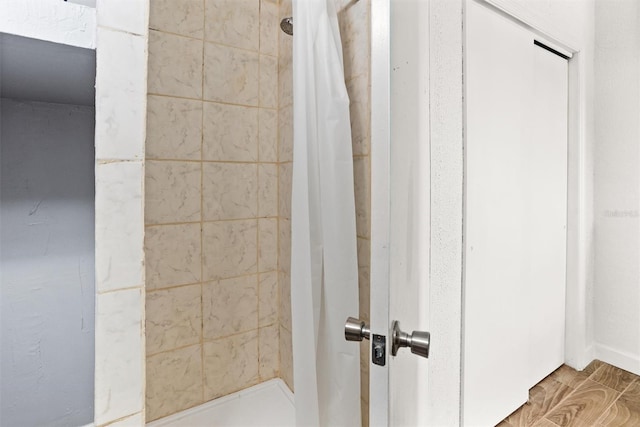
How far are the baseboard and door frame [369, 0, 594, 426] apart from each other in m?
0.02

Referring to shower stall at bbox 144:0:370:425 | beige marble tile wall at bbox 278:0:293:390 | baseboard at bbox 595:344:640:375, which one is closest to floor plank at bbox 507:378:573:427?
baseboard at bbox 595:344:640:375

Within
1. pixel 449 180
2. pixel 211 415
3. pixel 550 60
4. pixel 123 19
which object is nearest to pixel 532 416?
pixel 449 180

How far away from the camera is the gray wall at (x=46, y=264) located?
0.82 metres

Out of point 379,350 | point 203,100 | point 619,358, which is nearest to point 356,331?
point 379,350

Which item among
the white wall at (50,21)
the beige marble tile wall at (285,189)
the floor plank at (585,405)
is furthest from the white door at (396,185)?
the beige marble tile wall at (285,189)

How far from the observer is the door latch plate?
1.62ft

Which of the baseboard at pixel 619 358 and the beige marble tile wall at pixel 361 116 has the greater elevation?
the beige marble tile wall at pixel 361 116

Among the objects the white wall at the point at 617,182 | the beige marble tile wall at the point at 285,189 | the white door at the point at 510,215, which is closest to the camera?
the white wall at the point at 617,182

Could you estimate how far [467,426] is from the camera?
0.80 metres

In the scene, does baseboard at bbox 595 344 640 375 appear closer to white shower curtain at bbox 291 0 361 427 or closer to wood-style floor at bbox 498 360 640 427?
wood-style floor at bbox 498 360 640 427

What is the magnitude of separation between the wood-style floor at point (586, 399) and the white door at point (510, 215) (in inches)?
1.0

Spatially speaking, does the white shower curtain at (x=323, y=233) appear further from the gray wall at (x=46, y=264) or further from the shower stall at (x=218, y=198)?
the gray wall at (x=46, y=264)

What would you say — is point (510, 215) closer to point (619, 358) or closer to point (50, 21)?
point (619, 358)

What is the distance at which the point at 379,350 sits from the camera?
1.64 feet
